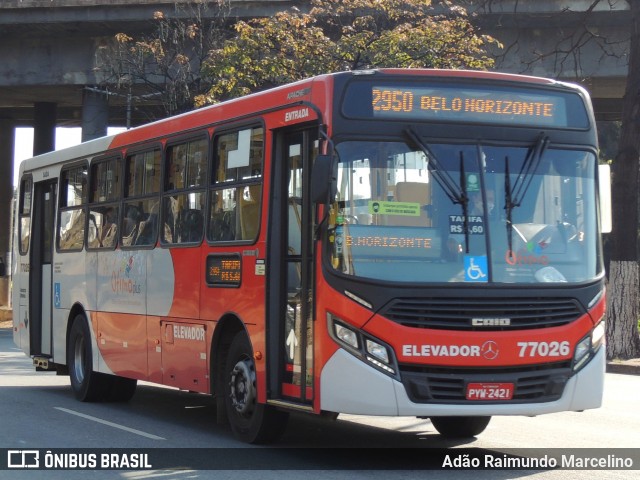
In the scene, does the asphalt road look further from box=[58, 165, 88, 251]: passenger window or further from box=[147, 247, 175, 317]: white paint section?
box=[58, 165, 88, 251]: passenger window

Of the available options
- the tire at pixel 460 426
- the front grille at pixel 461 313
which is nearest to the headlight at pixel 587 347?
the front grille at pixel 461 313

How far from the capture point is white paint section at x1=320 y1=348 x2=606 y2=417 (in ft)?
30.7

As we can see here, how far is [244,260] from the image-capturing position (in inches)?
440

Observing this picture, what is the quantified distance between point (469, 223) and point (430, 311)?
2.64ft

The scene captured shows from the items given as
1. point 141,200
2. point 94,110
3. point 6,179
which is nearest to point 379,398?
point 141,200

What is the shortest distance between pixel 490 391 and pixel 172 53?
27074 millimetres

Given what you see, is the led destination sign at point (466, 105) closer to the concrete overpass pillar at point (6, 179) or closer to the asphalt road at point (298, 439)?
the asphalt road at point (298, 439)

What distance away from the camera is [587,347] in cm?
995

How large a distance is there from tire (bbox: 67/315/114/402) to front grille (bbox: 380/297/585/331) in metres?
6.83

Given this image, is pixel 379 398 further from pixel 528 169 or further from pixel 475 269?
pixel 528 169

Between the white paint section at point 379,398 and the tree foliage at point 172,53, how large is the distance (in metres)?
24.2

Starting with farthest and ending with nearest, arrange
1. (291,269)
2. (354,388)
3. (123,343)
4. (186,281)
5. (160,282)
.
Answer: (123,343)
(160,282)
(186,281)
(291,269)
(354,388)

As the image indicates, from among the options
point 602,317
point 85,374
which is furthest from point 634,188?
point 602,317

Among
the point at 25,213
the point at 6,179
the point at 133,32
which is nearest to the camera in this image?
the point at 25,213
